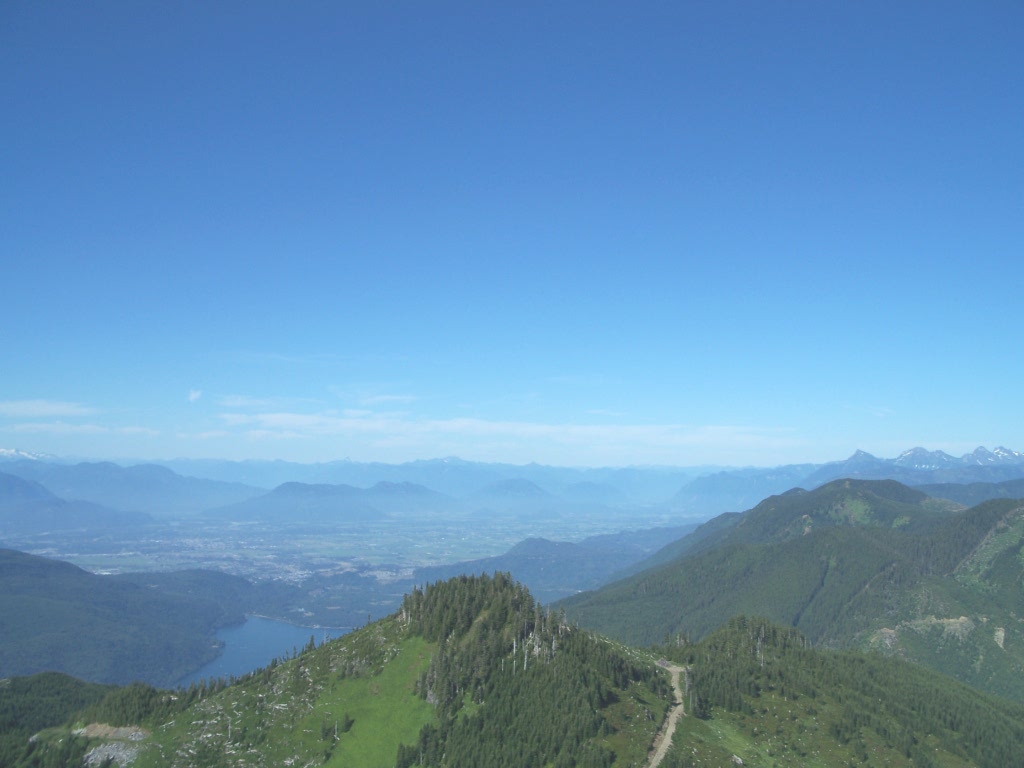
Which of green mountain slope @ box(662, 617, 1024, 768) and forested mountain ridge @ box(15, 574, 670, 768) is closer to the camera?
forested mountain ridge @ box(15, 574, 670, 768)

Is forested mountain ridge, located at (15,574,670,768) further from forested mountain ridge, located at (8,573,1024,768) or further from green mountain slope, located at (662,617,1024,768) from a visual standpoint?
green mountain slope, located at (662,617,1024,768)

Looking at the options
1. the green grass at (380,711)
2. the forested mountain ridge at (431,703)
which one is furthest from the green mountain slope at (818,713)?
the green grass at (380,711)

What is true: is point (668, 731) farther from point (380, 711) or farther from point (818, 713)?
point (380, 711)

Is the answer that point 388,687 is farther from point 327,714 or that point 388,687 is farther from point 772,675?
point 772,675

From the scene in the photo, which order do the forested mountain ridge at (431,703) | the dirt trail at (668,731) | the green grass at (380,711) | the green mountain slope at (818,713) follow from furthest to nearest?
the green mountain slope at (818,713), the green grass at (380,711), the forested mountain ridge at (431,703), the dirt trail at (668,731)

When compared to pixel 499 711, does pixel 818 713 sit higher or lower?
lower

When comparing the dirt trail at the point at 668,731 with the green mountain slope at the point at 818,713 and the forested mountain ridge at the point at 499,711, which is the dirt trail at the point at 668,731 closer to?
the forested mountain ridge at the point at 499,711

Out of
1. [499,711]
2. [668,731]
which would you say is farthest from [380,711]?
[668,731]

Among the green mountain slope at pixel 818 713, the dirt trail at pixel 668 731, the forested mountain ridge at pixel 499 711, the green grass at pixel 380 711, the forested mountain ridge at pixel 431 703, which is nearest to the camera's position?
the dirt trail at pixel 668 731

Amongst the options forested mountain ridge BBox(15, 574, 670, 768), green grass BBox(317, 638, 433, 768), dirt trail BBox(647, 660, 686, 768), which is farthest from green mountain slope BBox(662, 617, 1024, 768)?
green grass BBox(317, 638, 433, 768)
